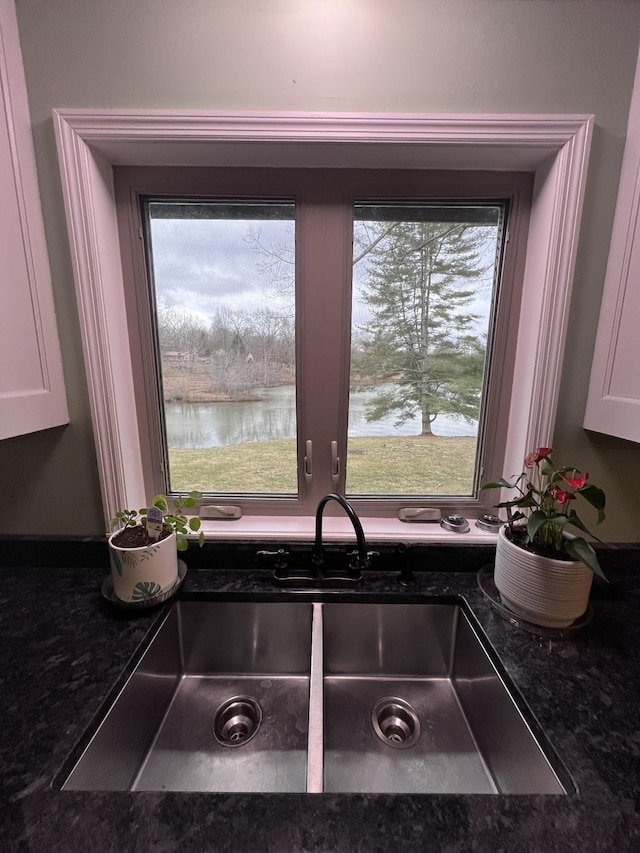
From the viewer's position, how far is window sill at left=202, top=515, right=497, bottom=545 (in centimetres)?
103

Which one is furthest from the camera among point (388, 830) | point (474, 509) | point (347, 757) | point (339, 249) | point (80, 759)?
point (474, 509)

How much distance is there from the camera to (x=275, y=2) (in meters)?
0.77

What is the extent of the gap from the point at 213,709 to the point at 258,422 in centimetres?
80

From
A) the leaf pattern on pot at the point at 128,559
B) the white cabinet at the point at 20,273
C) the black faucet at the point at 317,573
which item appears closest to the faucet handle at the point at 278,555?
the black faucet at the point at 317,573

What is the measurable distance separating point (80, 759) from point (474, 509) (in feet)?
3.78

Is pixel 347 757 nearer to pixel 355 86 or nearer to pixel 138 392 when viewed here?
pixel 138 392

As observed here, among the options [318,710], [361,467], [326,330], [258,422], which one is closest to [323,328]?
[326,330]

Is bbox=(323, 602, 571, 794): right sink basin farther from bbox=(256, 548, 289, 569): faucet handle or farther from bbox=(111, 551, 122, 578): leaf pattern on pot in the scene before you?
bbox=(111, 551, 122, 578): leaf pattern on pot

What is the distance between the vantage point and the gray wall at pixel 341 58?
0.78m

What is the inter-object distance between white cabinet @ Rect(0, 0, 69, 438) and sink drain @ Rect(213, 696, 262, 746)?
871 millimetres

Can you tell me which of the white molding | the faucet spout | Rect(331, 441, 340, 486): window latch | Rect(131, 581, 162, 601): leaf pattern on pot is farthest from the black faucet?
the white molding

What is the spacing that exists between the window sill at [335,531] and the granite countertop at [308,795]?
0.24 meters

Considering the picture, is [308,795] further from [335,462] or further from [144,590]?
[335,462]

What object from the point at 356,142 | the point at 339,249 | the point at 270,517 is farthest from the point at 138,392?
the point at 356,142
